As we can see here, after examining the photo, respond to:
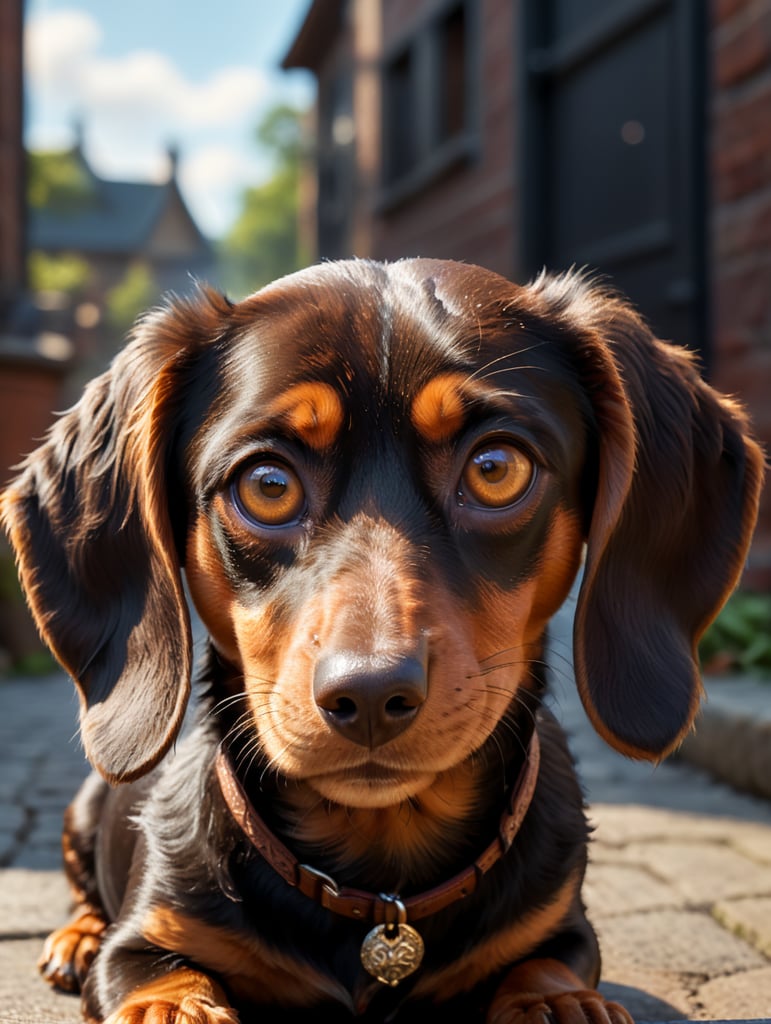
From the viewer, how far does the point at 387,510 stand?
1.95 meters

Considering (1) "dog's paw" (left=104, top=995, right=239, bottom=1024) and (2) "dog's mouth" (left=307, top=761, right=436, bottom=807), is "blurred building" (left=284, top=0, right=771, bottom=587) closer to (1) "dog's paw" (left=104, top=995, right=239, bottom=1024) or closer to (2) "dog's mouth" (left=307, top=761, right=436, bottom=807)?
(2) "dog's mouth" (left=307, top=761, right=436, bottom=807)

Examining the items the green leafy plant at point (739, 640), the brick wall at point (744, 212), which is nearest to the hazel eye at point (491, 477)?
the green leafy plant at point (739, 640)

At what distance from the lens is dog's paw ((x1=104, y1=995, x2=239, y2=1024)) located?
1.86 m

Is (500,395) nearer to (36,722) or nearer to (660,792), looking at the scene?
(660,792)

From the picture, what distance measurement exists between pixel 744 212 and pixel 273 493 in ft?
13.8

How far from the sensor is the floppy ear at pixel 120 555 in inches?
85.1

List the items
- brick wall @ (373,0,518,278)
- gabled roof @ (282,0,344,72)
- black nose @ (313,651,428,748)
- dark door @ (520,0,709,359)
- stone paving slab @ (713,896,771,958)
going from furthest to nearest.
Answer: gabled roof @ (282,0,344,72)
brick wall @ (373,0,518,278)
dark door @ (520,0,709,359)
stone paving slab @ (713,896,771,958)
black nose @ (313,651,428,748)

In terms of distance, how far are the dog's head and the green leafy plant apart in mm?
2617

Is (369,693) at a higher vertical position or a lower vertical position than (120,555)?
lower

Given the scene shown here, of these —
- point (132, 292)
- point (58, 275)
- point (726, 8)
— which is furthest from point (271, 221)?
point (726, 8)

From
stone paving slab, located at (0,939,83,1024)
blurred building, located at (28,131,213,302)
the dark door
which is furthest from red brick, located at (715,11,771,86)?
blurred building, located at (28,131,213,302)

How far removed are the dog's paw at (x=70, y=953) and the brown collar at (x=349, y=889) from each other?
1.89ft

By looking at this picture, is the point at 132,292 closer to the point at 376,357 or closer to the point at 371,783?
the point at 376,357

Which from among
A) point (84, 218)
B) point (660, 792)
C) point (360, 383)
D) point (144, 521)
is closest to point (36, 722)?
point (660, 792)
